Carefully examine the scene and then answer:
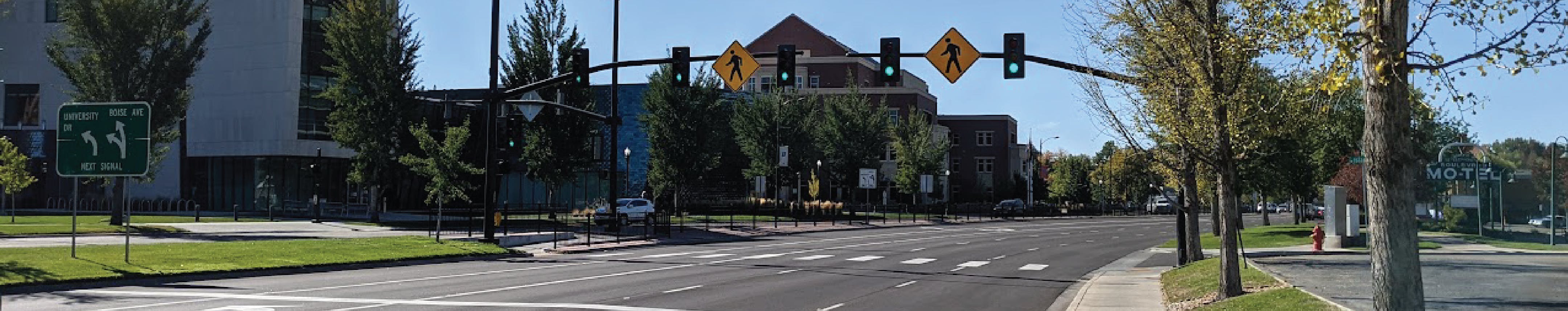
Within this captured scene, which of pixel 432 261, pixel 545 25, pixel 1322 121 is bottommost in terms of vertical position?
pixel 432 261

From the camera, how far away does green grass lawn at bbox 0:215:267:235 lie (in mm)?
35406

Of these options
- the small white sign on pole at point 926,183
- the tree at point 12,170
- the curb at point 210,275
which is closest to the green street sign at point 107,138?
the curb at point 210,275

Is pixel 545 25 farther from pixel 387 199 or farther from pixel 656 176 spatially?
pixel 387 199

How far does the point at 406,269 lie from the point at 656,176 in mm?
39784

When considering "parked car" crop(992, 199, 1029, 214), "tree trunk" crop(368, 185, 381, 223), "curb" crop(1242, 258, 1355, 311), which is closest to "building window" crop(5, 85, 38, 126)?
"tree trunk" crop(368, 185, 381, 223)

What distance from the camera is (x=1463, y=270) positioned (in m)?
20.0

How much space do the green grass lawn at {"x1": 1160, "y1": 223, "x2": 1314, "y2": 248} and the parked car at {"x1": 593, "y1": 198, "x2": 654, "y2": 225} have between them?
2252 cm

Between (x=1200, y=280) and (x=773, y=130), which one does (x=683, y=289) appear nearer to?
(x=1200, y=280)

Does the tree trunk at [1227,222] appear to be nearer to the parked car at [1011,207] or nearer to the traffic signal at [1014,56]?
the traffic signal at [1014,56]

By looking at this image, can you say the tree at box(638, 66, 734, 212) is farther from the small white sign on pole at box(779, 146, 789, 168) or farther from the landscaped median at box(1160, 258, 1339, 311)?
the landscaped median at box(1160, 258, 1339, 311)

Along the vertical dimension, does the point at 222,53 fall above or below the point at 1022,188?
above

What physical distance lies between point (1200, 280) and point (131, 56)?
133ft

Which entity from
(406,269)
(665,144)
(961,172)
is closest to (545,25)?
(665,144)

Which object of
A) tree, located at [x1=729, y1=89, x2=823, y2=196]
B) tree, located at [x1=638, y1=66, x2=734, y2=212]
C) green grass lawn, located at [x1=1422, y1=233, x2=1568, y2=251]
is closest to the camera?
green grass lawn, located at [x1=1422, y1=233, x2=1568, y2=251]
